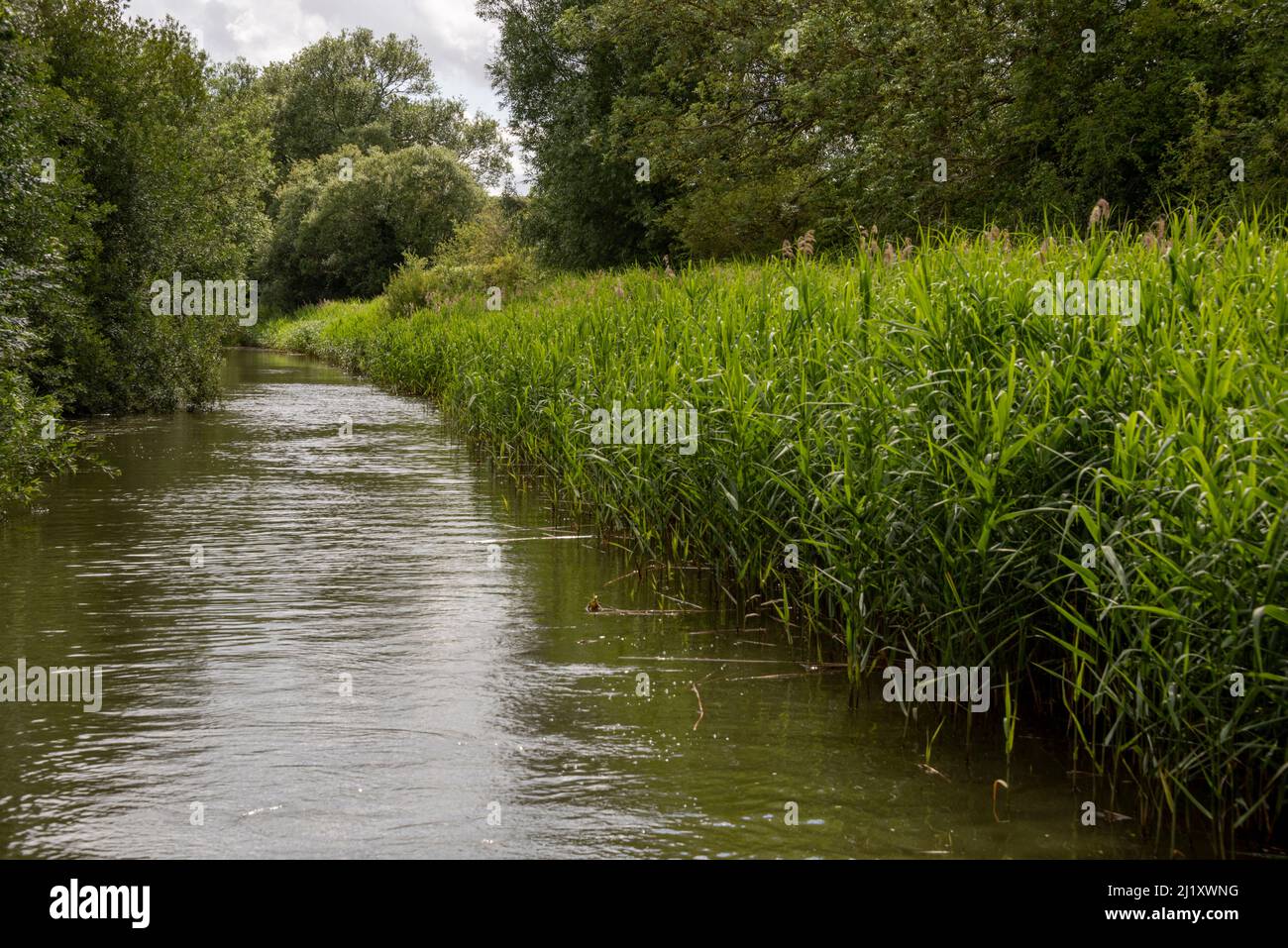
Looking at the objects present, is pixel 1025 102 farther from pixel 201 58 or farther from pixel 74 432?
pixel 201 58

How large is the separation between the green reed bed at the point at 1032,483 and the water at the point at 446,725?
0.39 meters

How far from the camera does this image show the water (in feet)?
13.7

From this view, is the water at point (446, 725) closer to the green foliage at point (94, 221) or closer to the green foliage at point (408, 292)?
the green foliage at point (94, 221)

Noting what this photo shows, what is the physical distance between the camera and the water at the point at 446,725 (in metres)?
4.17

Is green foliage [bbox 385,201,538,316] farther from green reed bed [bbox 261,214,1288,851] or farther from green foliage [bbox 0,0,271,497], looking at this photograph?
green reed bed [bbox 261,214,1288,851]

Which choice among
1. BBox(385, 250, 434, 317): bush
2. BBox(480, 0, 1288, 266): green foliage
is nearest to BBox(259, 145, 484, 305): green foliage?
BBox(385, 250, 434, 317): bush

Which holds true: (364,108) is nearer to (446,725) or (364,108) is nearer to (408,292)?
(408,292)

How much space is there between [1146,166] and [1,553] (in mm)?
15039

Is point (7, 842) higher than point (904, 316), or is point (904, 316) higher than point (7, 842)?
point (904, 316)

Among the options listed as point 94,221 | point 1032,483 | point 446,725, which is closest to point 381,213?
point 94,221

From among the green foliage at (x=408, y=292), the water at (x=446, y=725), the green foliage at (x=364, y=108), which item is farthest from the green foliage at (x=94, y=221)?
the green foliage at (x=364, y=108)

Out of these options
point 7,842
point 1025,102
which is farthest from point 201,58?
point 7,842

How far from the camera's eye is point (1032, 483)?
16.3 feet

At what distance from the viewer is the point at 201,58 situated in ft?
77.7
